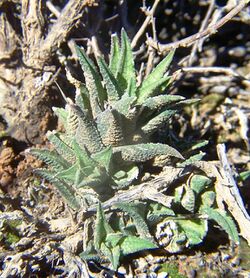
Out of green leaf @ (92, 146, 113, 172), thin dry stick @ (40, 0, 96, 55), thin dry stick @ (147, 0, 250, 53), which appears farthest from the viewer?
thin dry stick @ (40, 0, 96, 55)

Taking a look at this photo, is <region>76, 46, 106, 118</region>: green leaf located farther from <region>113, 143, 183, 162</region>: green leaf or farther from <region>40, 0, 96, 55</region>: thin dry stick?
<region>40, 0, 96, 55</region>: thin dry stick

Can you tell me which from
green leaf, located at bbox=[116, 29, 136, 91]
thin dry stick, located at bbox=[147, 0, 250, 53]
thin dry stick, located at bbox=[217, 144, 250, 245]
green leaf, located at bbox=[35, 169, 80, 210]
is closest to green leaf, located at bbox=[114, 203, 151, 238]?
green leaf, located at bbox=[35, 169, 80, 210]

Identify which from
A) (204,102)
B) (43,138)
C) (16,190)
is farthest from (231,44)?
(16,190)

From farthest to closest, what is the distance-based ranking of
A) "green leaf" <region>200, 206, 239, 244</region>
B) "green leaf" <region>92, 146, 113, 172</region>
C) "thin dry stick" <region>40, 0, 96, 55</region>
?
"thin dry stick" <region>40, 0, 96, 55</region> → "green leaf" <region>200, 206, 239, 244</region> → "green leaf" <region>92, 146, 113, 172</region>

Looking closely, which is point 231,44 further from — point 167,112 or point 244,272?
point 244,272

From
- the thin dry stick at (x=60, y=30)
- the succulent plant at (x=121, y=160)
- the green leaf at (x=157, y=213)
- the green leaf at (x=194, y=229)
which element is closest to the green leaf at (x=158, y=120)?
the succulent plant at (x=121, y=160)

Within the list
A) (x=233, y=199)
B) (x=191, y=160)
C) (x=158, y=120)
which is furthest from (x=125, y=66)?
(x=233, y=199)
